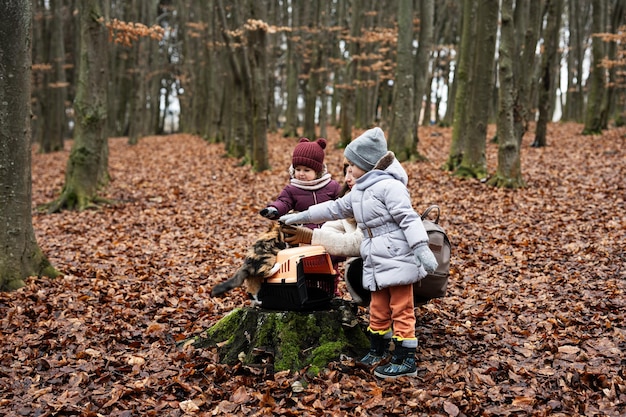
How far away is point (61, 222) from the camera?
1086 centimetres

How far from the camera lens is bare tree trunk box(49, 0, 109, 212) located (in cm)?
1165

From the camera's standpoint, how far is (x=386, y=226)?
417cm

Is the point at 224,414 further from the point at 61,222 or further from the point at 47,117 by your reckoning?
the point at 47,117

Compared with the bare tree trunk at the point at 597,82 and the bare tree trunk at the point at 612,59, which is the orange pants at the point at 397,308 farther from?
the bare tree trunk at the point at 612,59

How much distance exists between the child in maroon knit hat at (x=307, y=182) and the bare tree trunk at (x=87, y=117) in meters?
8.22

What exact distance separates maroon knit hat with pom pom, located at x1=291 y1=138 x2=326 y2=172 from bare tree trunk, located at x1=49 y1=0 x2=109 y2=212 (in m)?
8.35

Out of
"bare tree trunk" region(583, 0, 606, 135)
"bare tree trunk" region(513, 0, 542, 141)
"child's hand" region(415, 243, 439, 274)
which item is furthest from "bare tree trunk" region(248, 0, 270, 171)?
"bare tree trunk" region(583, 0, 606, 135)

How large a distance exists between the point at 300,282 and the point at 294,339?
53 centimetres

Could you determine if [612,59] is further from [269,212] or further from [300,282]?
[300,282]

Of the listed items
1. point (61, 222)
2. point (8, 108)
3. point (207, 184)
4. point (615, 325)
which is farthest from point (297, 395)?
point (207, 184)

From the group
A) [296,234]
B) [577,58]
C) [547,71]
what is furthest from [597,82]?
[296,234]

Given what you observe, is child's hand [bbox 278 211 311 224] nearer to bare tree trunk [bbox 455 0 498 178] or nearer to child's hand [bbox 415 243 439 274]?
child's hand [bbox 415 243 439 274]

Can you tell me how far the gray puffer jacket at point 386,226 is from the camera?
4.06 metres

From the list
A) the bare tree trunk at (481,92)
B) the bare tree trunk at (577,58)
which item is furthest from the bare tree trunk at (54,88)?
the bare tree trunk at (577,58)
